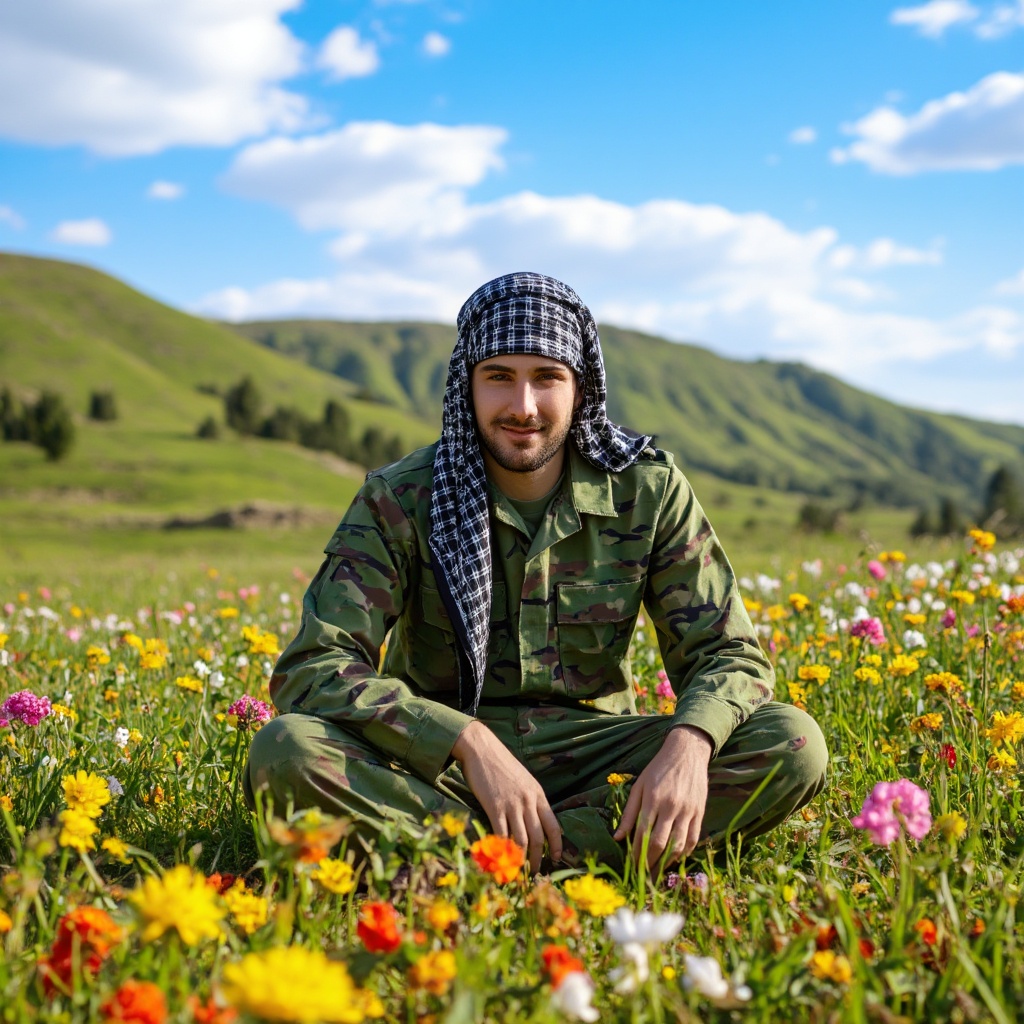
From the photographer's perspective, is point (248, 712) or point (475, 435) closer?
point (248, 712)

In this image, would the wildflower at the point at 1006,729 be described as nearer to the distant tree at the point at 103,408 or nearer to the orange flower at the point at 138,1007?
the orange flower at the point at 138,1007

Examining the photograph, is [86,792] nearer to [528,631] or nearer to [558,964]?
[558,964]

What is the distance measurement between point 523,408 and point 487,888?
1818 mm

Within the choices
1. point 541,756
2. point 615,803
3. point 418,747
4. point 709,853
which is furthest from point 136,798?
point 709,853

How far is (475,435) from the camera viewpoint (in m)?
3.86

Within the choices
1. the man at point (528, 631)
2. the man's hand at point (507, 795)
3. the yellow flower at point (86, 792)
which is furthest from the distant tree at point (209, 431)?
the yellow flower at point (86, 792)

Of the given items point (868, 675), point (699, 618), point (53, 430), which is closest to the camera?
point (699, 618)

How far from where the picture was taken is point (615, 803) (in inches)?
123

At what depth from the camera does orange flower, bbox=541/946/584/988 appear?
5.64 ft

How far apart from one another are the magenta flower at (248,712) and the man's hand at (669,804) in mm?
1377

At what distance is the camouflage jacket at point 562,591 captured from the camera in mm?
3451

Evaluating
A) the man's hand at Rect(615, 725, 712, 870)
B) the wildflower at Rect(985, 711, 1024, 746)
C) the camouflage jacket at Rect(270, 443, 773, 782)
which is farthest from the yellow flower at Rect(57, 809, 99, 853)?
the wildflower at Rect(985, 711, 1024, 746)

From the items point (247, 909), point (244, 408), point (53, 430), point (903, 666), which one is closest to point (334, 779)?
point (247, 909)

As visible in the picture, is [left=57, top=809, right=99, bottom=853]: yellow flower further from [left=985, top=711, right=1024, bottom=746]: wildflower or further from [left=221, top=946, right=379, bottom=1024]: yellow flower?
[left=985, top=711, right=1024, bottom=746]: wildflower
